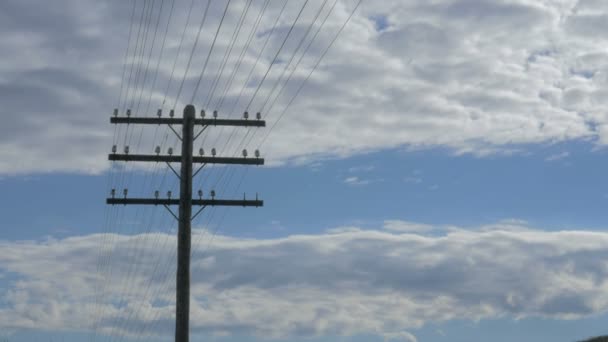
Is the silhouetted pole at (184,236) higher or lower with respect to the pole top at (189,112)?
lower

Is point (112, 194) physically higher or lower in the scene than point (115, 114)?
lower

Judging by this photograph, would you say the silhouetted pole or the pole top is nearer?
the silhouetted pole

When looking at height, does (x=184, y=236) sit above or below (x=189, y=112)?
below

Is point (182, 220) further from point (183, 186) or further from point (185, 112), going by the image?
point (185, 112)

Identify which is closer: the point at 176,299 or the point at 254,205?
the point at 176,299

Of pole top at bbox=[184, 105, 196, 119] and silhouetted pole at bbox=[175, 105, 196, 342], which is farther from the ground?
pole top at bbox=[184, 105, 196, 119]

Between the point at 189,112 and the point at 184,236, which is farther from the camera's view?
the point at 189,112

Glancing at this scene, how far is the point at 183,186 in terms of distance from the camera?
31531 mm

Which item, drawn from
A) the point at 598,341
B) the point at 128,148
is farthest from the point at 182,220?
the point at 598,341

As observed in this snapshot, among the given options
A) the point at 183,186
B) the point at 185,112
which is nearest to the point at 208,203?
the point at 183,186

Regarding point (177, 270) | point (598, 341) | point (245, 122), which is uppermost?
point (245, 122)

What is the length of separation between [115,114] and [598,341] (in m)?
18.1

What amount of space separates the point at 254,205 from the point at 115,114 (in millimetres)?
5511

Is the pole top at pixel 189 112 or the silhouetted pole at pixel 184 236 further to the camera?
the pole top at pixel 189 112
